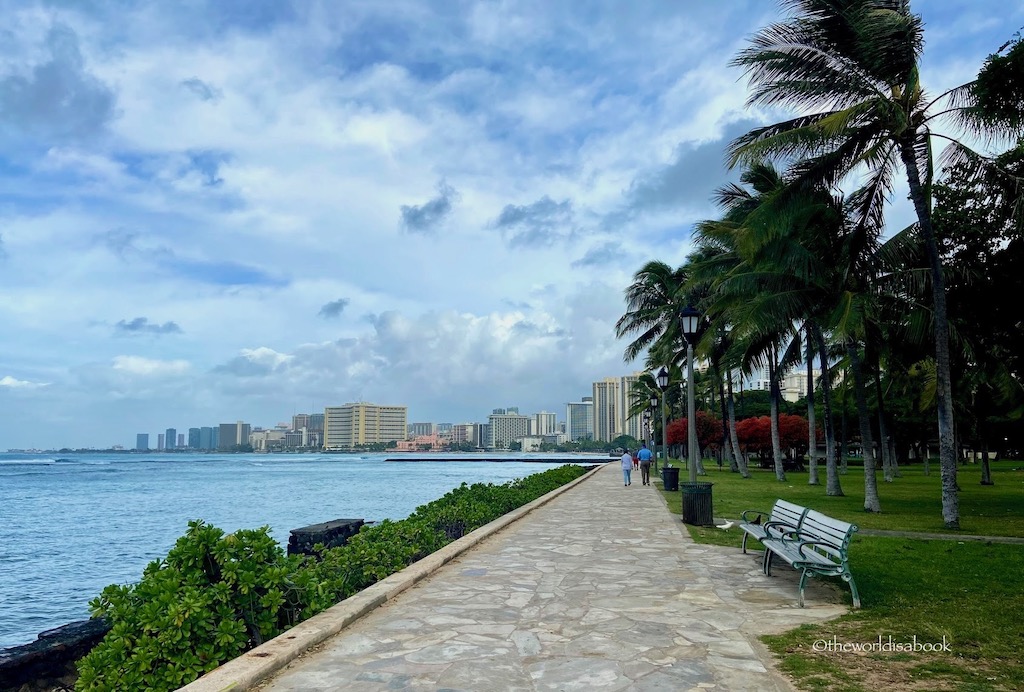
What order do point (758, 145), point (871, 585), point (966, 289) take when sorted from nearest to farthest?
point (871, 585) → point (758, 145) → point (966, 289)

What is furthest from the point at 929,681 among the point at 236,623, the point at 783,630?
the point at 236,623

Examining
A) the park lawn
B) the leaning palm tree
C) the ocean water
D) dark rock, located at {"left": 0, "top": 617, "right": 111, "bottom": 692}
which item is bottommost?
the ocean water

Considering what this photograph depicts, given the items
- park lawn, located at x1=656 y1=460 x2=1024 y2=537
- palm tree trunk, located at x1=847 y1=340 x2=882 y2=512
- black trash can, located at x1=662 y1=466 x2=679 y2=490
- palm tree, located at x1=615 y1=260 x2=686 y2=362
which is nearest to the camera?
park lawn, located at x1=656 y1=460 x2=1024 y2=537

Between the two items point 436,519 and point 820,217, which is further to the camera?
point 820,217

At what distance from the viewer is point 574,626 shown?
252 inches

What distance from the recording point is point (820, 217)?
18812 mm

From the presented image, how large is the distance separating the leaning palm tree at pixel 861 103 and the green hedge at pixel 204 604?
37.6 ft

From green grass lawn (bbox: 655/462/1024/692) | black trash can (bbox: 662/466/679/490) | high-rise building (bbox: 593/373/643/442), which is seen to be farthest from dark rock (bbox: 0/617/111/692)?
high-rise building (bbox: 593/373/643/442)

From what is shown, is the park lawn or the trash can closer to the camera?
the trash can

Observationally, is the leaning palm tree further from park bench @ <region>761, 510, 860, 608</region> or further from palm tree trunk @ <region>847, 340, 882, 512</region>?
park bench @ <region>761, 510, 860, 608</region>

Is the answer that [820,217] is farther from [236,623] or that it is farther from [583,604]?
[236,623]

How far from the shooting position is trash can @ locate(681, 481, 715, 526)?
14.2 metres

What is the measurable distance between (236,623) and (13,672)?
12.9ft

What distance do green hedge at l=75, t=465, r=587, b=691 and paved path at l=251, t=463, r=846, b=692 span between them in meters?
0.55
